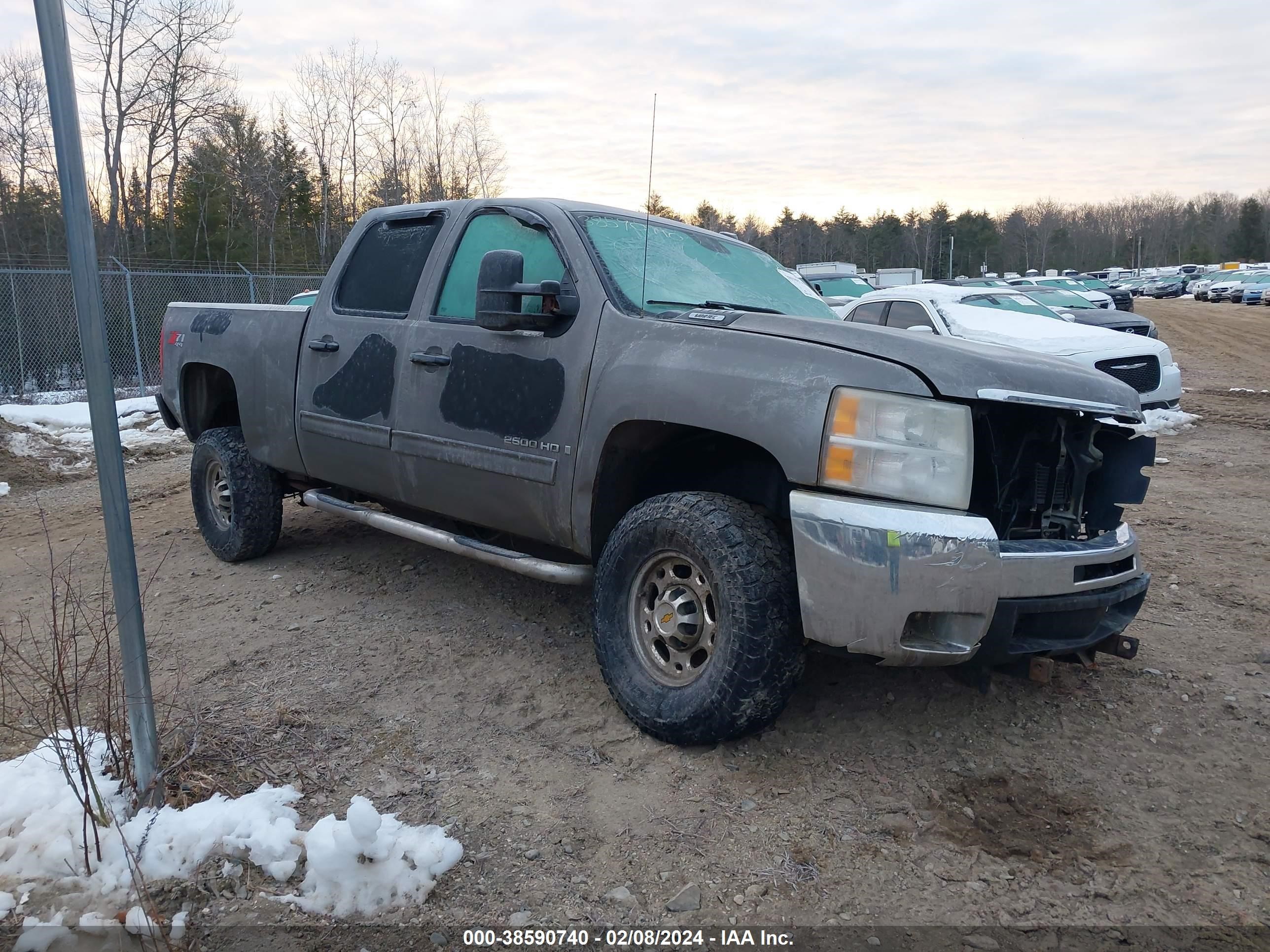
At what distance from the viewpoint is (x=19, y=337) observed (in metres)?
13.2

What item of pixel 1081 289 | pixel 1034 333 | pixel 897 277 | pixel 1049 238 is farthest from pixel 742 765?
pixel 1049 238

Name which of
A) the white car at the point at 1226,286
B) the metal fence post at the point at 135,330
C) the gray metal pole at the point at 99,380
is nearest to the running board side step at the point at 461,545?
the gray metal pole at the point at 99,380

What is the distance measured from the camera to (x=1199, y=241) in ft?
314

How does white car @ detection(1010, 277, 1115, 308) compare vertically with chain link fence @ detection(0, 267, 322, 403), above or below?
above

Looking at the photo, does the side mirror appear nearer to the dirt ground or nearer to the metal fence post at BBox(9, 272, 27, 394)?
the dirt ground

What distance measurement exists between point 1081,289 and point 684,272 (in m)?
29.4

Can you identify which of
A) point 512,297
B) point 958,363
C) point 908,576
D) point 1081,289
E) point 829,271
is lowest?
point 908,576

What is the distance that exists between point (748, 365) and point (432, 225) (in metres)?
2.10

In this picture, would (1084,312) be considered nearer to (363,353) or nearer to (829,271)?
(829,271)

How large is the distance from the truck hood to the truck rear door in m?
1.82

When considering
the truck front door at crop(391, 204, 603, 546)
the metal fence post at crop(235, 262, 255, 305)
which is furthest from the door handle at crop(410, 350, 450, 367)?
the metal fence post at crop(235, 262, 255, 305)

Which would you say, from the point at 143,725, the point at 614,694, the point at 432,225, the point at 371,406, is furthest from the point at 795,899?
the point at 432,225

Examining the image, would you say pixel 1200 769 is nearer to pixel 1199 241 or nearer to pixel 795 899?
pixel 795 899

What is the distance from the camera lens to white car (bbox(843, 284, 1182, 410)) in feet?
30.0
